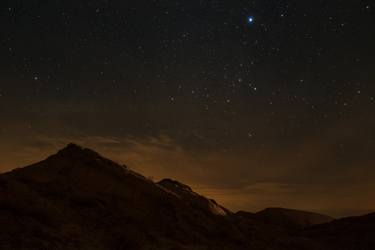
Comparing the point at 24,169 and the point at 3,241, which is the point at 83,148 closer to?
the point at 24,169

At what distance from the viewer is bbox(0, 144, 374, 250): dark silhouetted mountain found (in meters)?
24.6

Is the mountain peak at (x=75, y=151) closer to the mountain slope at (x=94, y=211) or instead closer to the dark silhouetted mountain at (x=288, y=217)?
the mountain slope at (x=94, y=211)

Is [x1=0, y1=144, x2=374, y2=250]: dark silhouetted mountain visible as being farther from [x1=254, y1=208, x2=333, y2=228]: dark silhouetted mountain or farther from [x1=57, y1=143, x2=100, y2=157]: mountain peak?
[x1=254, y1=208, x2=333, y2=228]: dark silhouetted mountain

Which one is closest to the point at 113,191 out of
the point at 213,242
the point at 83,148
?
the point at 83,148

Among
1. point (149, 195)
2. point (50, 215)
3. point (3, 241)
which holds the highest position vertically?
point (149, 195)

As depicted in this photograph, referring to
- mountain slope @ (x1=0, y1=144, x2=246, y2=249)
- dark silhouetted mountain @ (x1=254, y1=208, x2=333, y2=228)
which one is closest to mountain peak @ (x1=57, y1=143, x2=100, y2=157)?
mountain slope @ (x1=0, y1=144, x2=246, y2=249)

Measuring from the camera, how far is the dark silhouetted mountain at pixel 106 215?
80.8ft

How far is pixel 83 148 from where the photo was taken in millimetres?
35531

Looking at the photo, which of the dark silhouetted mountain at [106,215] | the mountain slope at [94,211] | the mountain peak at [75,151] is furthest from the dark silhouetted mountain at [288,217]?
the mountain peak at [75,151]

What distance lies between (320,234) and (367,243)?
492 cm

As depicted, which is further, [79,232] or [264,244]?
[264,244]

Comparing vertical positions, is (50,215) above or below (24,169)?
below

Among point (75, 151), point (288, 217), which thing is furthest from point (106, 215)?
point (288, 217)

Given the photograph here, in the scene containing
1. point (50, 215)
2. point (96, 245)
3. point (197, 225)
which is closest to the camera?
point (96, 245)
